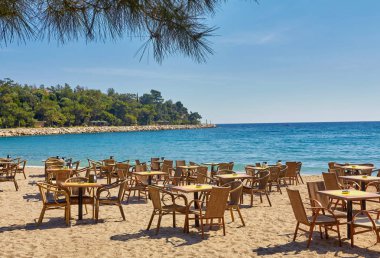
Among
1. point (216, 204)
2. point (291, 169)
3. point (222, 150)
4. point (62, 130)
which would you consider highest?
point (216, 204)

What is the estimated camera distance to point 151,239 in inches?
236

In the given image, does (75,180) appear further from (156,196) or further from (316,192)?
(316,192)

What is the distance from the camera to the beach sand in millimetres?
5312

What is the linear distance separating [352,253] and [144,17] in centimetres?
387

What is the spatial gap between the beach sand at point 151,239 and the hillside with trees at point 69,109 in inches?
2897

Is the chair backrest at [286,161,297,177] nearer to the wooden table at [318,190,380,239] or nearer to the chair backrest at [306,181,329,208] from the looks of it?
the chair backrest at [306,181,329,208]

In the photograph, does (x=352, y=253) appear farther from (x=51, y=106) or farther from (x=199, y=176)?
(x=51, y=106)

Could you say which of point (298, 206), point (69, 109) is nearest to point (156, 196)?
point (298, 206)

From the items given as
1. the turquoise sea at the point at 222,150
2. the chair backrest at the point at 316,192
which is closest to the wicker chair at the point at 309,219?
the chair backrest at the point at 316,192

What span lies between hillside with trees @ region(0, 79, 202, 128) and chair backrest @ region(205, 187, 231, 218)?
75323mm

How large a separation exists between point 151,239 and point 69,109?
93532 millimetres

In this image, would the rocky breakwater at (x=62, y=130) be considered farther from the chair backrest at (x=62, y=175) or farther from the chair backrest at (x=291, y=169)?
the chair backrest at (x=62, y=175)

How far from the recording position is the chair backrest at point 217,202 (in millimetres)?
5965

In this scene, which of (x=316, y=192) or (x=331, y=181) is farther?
(x=331, y=181)
